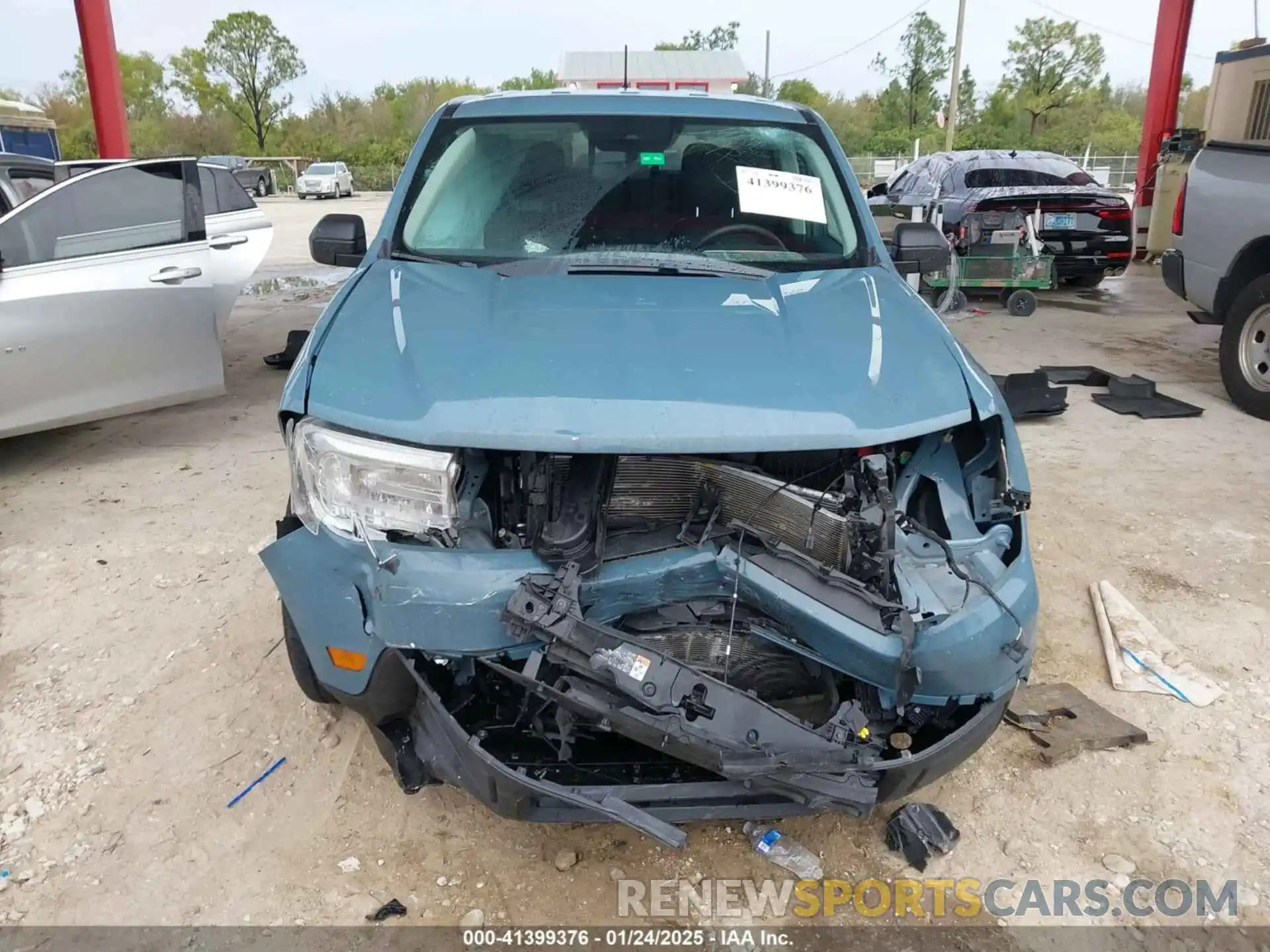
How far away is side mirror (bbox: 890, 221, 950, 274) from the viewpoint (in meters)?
3.38

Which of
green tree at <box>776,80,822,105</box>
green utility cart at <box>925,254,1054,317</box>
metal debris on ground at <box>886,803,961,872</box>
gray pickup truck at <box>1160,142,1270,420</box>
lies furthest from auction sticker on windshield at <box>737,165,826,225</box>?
green tree at <box>776,80,822,105</box>

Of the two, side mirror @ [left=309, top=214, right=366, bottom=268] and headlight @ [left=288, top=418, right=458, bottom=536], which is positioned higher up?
side mirror @ [left=309, top=214, right=366, bottom=268]

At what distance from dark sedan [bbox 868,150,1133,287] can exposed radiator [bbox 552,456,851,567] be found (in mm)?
7862

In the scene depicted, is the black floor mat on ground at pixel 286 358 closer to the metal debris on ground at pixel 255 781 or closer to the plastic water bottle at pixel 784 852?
the metal debris on ground at pixel 255 781

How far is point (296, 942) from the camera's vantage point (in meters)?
2.09

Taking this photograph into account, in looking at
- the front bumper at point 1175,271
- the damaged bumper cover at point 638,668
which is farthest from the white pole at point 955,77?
the damaged bumper cover at point 638,668

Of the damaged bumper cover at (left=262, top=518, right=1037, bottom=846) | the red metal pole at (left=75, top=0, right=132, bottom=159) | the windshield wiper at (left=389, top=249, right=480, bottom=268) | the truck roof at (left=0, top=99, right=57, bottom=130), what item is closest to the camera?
the damaged bumper cover at (left=262, top=518, right=1037, bottom=846)

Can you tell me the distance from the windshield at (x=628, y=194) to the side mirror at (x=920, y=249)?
297 millimetres

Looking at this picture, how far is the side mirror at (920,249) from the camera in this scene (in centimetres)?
338

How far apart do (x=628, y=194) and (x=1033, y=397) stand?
11.9 feet

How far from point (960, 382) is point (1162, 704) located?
4.97 feet

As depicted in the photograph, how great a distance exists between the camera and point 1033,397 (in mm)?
5762

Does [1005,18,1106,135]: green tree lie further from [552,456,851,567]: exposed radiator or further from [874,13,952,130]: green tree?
[552,456,851,567]: exposed radiator

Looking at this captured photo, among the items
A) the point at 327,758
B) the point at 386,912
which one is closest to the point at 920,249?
the point at 327,758
